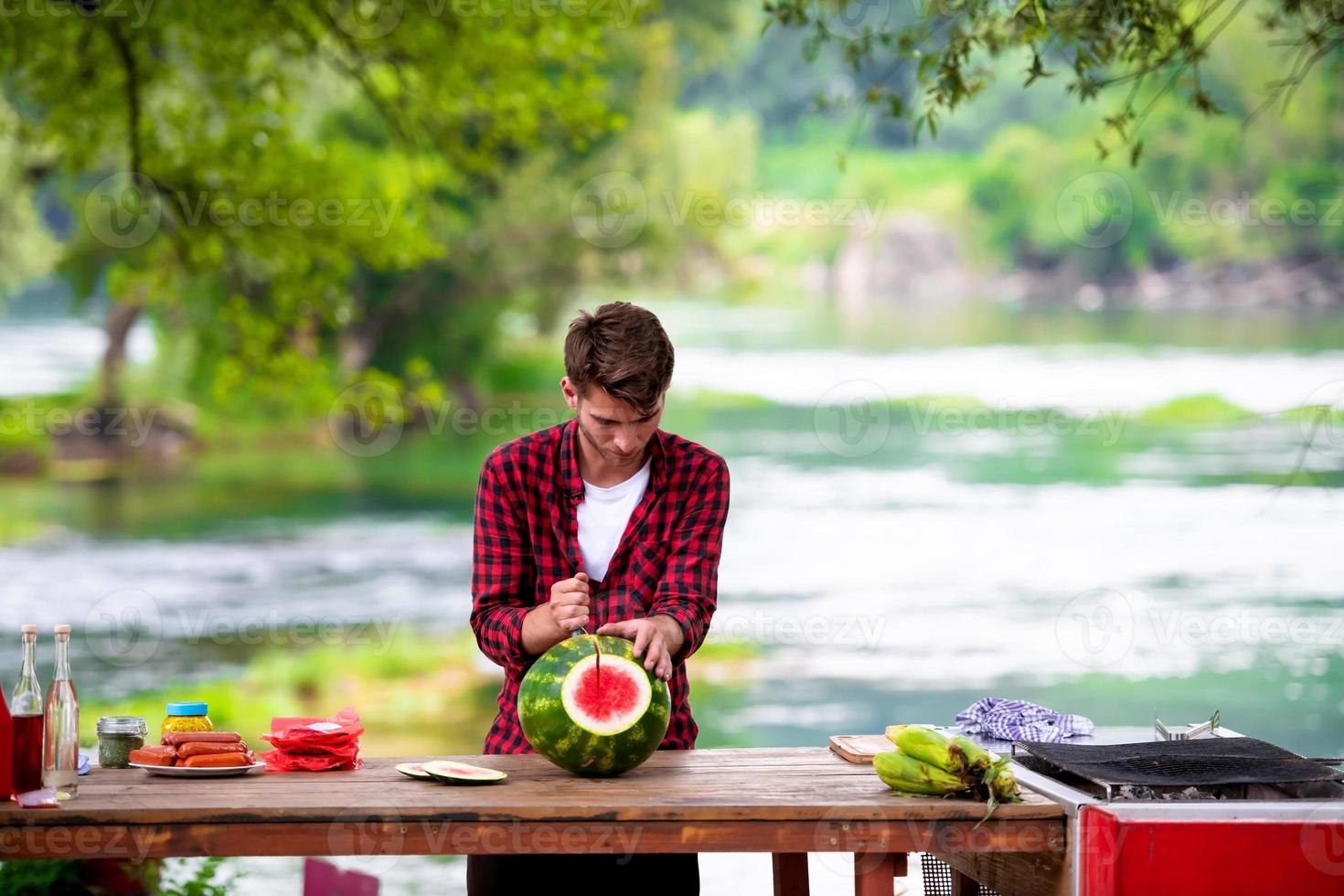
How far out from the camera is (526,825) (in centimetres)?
330

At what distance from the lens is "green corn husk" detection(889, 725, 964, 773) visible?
11.2 feet

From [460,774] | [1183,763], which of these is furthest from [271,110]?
[1183,763]

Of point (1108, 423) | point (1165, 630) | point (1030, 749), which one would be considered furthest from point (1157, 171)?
point (1030, 749)

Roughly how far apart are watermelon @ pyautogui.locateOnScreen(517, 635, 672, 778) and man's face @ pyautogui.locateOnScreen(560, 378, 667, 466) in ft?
1.60

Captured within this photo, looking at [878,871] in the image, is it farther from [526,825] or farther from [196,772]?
[196,772]

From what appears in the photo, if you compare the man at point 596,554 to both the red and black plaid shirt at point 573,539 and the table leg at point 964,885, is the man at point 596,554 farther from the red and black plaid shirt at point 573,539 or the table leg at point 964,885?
the table leg at point 964,885

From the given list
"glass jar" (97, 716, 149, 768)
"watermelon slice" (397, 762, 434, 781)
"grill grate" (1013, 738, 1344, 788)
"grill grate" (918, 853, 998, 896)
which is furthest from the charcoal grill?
"glass jar" (97, 716, 149, 768)

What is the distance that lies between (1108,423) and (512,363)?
858 centimetres

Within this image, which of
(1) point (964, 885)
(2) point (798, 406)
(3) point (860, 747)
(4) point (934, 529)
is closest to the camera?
(3) point (860, 747)

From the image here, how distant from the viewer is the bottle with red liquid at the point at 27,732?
3.42 metres

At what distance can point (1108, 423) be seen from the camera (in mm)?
21484

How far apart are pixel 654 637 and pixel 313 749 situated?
920 mm

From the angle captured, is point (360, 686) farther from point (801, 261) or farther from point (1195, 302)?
point (1195, 302)

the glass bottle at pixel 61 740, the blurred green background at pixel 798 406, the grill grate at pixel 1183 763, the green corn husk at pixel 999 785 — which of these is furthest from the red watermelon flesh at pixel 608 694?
the blurred green background at pixel 798 406
